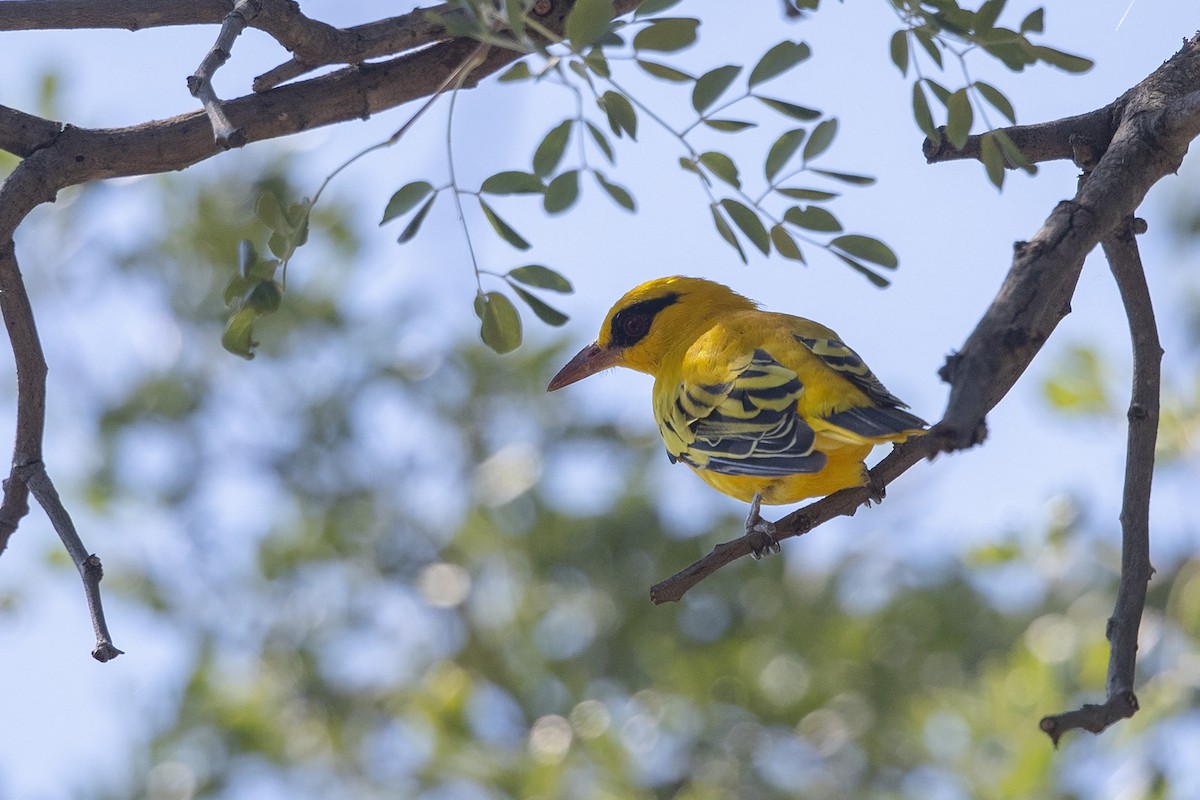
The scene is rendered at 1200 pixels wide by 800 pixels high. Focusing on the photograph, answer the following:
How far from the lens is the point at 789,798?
4727mm

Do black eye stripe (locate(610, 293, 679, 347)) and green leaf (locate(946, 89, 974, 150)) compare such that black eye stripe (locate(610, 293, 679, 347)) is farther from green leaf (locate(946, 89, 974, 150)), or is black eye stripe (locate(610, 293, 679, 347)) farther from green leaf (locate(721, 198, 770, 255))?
green leaf (locate(946, 89, 974, 150))

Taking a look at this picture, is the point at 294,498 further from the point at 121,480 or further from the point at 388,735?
the point at 388,735

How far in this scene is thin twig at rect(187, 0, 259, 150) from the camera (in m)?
1.50

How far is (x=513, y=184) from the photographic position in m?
1.87

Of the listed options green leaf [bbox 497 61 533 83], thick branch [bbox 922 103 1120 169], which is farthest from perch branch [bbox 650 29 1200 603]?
green leaf [bbox 497 61 533 83]

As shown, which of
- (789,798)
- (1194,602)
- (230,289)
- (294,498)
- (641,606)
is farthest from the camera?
(294,498)

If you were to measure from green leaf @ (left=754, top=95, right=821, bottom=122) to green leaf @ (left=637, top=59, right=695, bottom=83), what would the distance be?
0.16 meters

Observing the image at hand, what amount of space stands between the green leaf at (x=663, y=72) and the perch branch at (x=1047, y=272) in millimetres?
487

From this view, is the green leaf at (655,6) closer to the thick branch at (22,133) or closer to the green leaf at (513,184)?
the green leaf at (513,184)

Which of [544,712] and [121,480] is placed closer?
[544,712]

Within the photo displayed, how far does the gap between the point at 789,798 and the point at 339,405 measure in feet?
7.81

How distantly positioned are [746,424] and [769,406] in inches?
2.6

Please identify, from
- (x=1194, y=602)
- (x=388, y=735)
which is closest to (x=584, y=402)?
(x=388, y=735)

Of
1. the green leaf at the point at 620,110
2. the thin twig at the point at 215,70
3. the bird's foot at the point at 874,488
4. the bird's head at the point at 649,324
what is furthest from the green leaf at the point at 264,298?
the bird's head at the point at 649,324
